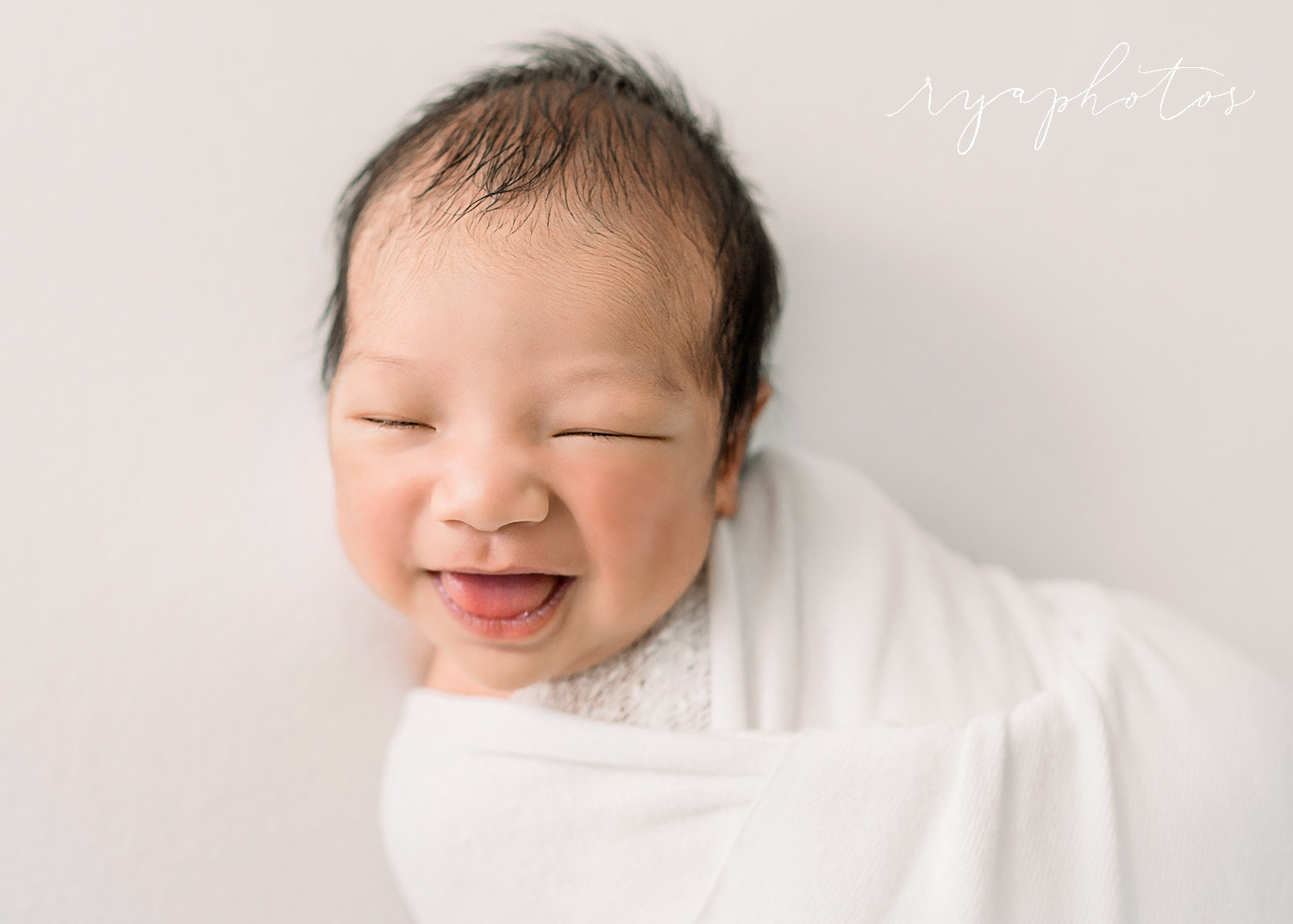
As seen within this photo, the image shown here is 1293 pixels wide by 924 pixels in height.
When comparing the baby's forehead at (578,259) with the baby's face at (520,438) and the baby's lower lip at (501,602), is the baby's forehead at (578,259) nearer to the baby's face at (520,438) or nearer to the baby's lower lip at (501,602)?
the baby's face at (520,438)

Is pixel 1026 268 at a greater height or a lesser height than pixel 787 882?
greater

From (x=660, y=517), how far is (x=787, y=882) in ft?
1.19

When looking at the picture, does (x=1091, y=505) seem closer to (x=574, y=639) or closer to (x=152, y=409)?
(x=574, y=639)

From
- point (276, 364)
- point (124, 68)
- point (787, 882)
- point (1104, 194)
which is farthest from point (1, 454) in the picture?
point (1104, 194)

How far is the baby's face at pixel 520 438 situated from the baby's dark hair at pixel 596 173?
4 cm

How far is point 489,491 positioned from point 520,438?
0.06 metres

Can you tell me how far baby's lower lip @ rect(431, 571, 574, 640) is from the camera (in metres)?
0.93

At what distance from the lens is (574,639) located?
0.95 metres

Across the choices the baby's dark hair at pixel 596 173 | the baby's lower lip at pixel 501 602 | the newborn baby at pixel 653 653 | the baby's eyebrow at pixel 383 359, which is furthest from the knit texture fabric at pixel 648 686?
the baby's eyebrow at pixel 383 359

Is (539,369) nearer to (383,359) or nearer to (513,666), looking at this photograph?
(383,359)

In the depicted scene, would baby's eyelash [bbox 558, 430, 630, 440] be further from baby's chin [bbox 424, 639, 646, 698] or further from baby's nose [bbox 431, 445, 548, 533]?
baby's chin [bbox 424, 639, 646, 698]

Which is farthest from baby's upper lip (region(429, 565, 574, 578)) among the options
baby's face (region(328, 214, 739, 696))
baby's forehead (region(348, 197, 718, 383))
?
baby's forehead (region(348, 197, 718, 383))

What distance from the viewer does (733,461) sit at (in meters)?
1.05

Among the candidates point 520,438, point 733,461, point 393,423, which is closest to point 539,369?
point 520,438
